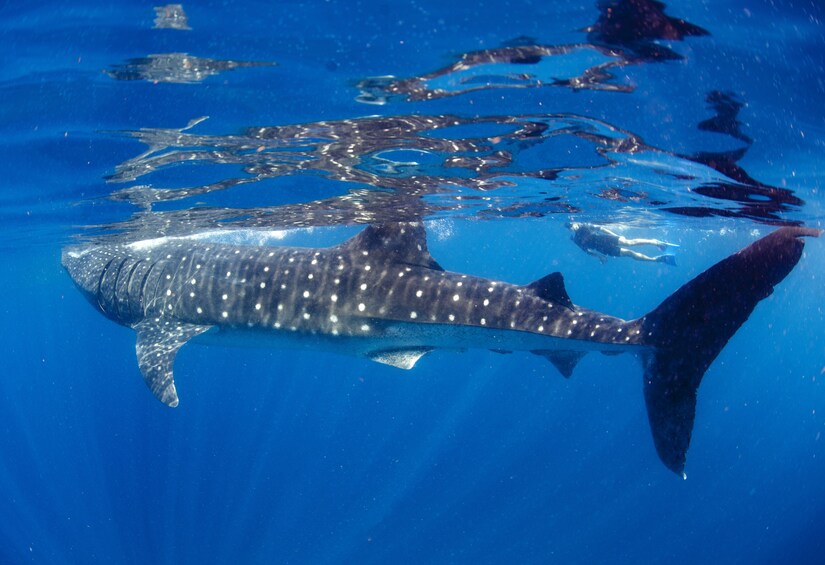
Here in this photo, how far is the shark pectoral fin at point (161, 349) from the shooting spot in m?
8.55

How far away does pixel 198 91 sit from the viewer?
7.18m

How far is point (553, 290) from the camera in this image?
7.56 m

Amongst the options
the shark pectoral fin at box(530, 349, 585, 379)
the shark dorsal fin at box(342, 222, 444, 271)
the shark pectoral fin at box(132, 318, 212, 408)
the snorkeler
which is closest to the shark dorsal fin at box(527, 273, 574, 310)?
the shark pectoral fin at box(530, 349, 585, 379)

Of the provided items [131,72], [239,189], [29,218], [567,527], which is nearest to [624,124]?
[131,72]

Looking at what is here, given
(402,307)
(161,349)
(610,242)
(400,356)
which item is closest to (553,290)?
(402,307)

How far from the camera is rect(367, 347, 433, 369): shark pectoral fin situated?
27.5 feet

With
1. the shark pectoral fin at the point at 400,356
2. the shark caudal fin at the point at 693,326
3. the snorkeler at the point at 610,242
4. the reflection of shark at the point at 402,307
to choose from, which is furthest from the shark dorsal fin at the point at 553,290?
the snorkeler at the point at 610,242

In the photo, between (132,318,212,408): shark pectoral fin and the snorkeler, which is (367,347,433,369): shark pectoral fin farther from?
the snorkeler

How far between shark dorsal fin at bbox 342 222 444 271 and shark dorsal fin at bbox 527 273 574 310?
182 cm

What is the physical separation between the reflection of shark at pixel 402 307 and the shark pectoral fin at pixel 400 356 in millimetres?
23

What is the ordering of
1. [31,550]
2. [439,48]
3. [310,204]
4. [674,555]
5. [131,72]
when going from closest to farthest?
[439,48] < [131,72] < [310,204] < [31,550] < [674,555]

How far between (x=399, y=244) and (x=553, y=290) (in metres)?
2.69

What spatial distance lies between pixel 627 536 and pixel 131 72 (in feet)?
89.2

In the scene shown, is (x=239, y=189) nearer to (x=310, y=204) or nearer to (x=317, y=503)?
(x=310, y=204)
